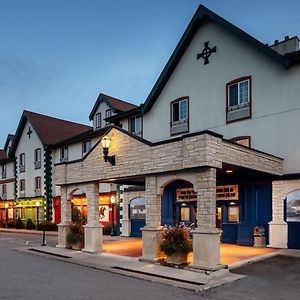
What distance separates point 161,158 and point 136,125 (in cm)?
1182

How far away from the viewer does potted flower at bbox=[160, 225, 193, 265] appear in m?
13.5

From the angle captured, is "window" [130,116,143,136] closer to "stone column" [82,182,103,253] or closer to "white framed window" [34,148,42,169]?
"stone column" [82,182,103,253]

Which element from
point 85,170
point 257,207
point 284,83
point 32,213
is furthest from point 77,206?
point 284,83

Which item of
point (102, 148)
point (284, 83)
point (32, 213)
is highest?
point (284, 83)

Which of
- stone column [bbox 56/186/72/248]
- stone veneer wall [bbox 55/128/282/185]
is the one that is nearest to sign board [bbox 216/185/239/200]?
stone veneer wall [bbox 55/128/282/185]

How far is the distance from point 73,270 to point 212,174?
598 cm

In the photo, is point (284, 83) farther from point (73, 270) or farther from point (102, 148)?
point (73, 270)

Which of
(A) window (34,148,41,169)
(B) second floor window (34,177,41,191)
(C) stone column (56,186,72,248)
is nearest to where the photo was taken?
(C) stone column (56,186,72,248)

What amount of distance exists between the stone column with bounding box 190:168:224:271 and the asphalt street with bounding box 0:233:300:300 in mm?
1270

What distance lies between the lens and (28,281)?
11.4 m

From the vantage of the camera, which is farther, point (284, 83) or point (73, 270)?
point (284, 83)

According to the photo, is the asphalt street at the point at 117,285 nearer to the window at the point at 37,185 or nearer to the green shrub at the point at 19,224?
the window at the point at 37,185

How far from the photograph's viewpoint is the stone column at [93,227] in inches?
690

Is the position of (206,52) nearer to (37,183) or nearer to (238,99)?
(238,99)
